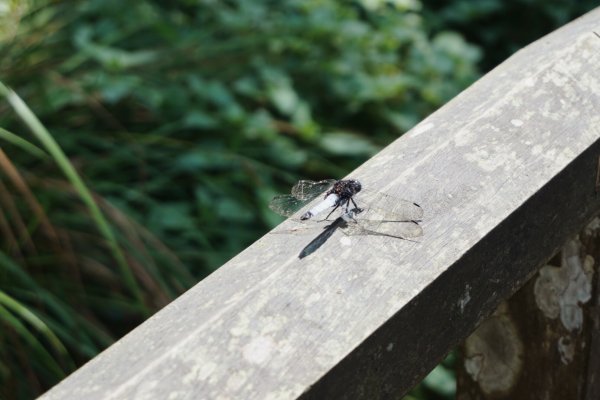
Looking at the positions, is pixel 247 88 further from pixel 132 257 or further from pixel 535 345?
pixel 535 345

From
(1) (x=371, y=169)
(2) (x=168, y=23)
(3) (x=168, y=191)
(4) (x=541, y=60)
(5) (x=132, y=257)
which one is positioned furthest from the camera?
(2) (x=168, y=23)

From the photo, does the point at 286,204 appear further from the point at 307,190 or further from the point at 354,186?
the point at 354,186

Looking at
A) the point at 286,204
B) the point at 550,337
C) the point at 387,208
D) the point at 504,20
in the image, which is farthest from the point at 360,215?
the point at 504,20

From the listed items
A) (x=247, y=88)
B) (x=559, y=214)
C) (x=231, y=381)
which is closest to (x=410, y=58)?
(x=247, y=88)

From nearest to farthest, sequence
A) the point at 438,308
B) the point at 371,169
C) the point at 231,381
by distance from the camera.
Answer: the point at 231,381 → the point at 438,308 → the point at 371,169

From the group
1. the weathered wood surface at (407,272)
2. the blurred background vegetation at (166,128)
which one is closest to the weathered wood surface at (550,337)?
the weathered wood surface at (407,272)

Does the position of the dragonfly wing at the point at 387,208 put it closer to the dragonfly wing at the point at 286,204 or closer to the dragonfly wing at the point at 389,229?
the dragonfly wing at the point at 389,229
